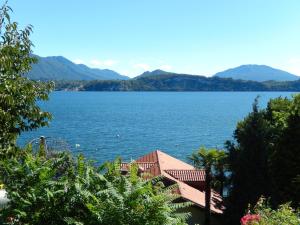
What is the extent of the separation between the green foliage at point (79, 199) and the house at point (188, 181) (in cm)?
2626

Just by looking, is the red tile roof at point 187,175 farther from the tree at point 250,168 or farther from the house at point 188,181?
the tree at point 250,168

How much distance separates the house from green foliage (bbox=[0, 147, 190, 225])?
2626 cm

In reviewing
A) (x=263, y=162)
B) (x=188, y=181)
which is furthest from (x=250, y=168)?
(x=188, y=181)

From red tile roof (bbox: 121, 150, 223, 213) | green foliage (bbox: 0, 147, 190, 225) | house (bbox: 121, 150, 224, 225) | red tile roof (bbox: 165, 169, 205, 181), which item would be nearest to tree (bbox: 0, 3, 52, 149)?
green foliage (bbox: 0, 147, 190, 225)

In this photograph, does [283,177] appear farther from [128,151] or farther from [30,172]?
[128,151]

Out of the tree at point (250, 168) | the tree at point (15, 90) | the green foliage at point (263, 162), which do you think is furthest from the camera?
the tree at point (250, 168)

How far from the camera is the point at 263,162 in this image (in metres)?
30.8

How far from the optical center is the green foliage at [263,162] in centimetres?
2911

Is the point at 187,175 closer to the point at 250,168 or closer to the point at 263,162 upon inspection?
the point at 250,168

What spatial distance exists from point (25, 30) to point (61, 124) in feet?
400

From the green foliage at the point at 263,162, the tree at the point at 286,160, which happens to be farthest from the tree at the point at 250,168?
the tree at the point at 286,160

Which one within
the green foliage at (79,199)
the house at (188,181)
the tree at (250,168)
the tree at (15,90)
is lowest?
the house at (188,181)

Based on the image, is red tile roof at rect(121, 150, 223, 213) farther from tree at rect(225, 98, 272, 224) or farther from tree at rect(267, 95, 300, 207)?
tree at rect(267, 95, 300, 207)

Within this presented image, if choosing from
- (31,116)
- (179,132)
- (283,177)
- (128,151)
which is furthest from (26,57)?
(179,132)
